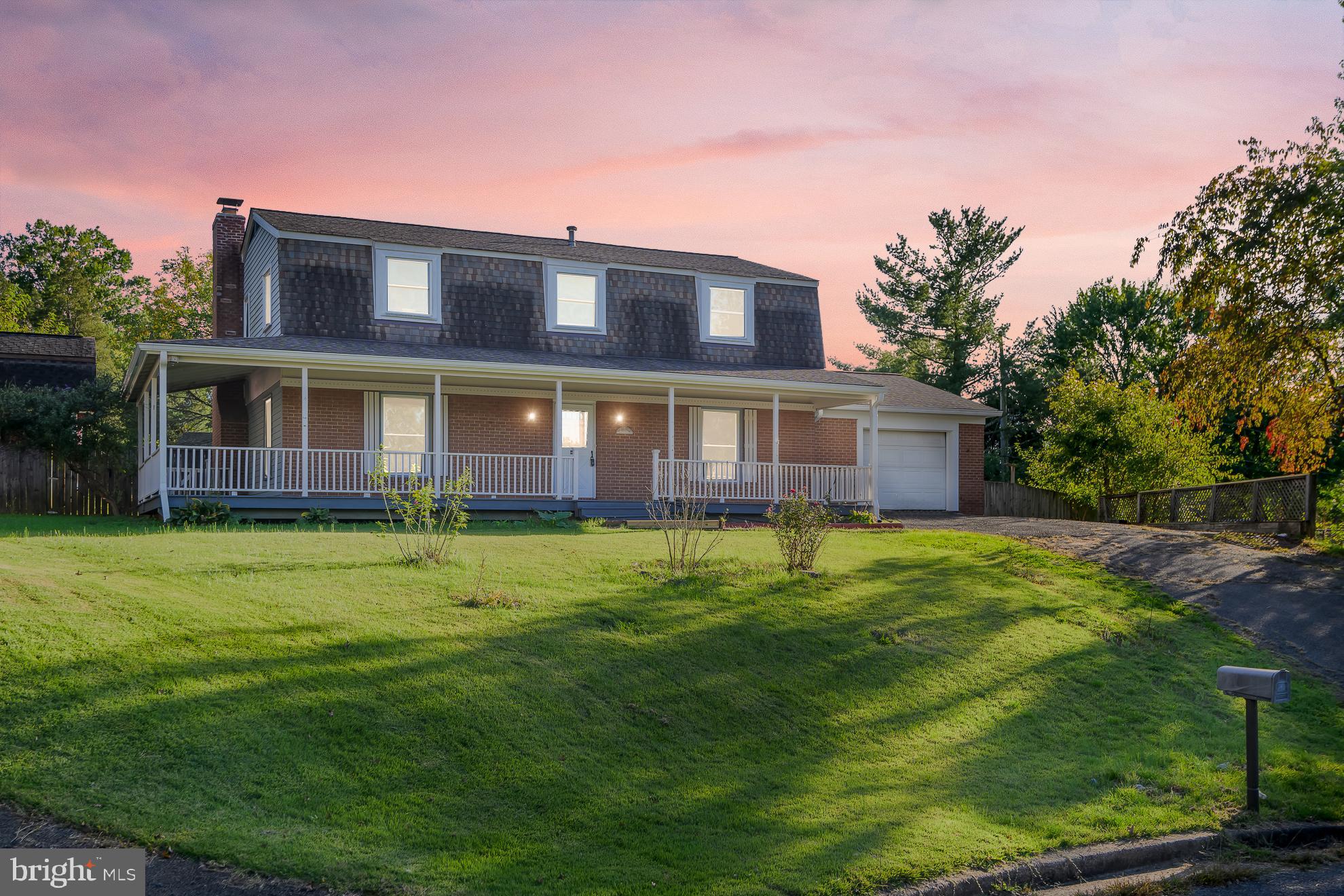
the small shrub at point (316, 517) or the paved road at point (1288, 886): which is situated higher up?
the small shrub at point (316, 517)

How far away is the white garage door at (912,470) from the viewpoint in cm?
2762

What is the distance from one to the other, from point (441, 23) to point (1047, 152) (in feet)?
41.7

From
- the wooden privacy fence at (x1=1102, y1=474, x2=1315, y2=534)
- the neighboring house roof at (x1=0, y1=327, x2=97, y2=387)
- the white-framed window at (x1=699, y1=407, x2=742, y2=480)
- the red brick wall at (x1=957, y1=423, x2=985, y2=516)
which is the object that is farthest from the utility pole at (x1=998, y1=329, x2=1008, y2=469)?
the neighboring house roof at (x1=0, y1=327, x2=97, y2=387)

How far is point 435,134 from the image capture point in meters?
19.9

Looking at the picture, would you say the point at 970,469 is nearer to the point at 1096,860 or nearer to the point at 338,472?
the point at 338,472

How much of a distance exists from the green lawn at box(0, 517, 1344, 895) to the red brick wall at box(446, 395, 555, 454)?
9298mm

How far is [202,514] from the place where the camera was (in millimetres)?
17578

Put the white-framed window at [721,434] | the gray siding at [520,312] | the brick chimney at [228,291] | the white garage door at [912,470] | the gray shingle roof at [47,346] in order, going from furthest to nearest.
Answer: the gray shingle roof at [47,346] < the white garage door at [912,470] < the brick chimney at [228,291] < the white-framed window at [721,434] < the gray siding at [520,312]

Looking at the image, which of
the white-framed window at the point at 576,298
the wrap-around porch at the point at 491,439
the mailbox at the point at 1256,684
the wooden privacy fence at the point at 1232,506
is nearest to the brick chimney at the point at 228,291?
the wrap-around porch at the point at 491,439

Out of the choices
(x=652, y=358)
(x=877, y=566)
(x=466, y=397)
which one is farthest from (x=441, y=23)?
(x=877, y=566)

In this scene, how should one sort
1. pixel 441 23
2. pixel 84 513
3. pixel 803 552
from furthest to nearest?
pixel 84 513 → pixel 441 23 → pixel 803 552

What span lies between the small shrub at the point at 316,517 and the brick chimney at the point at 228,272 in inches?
409

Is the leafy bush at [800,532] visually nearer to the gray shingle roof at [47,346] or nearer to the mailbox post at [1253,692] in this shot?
the mailbox post at [1253,692]

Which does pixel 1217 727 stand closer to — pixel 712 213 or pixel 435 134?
pixel 435 134
